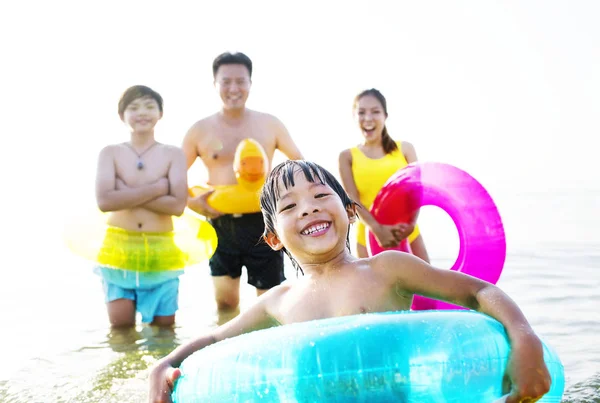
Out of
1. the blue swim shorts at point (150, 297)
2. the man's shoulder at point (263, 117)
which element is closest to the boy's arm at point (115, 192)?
the blue swim shorts at point (150, 297)

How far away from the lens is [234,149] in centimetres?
603

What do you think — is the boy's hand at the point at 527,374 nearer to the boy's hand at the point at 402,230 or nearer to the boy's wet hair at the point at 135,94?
the boy's hand at the point at 402,230

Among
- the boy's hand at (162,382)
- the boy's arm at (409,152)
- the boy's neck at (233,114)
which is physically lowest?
the boy's hand at (162,382)

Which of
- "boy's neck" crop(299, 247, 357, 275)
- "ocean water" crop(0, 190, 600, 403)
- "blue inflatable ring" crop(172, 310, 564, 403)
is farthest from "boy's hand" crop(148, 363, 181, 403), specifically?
"ocean water" crop(0, 190, 600, 403)

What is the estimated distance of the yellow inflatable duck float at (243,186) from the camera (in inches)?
225

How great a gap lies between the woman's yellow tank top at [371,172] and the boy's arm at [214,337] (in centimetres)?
333

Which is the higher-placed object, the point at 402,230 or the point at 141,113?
the point at 141,113

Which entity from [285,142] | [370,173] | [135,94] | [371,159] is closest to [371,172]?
[370,173]

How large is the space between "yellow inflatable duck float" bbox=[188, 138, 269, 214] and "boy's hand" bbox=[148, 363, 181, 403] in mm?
3139

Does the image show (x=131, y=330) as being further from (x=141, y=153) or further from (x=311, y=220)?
(x=311, y=220)

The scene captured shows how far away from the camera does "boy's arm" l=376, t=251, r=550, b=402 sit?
2.23 meters

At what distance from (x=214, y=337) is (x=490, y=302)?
1073 mm

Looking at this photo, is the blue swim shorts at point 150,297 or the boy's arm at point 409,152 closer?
the blue swim shorts at point 150,297

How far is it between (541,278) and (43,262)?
7180 millimetres
